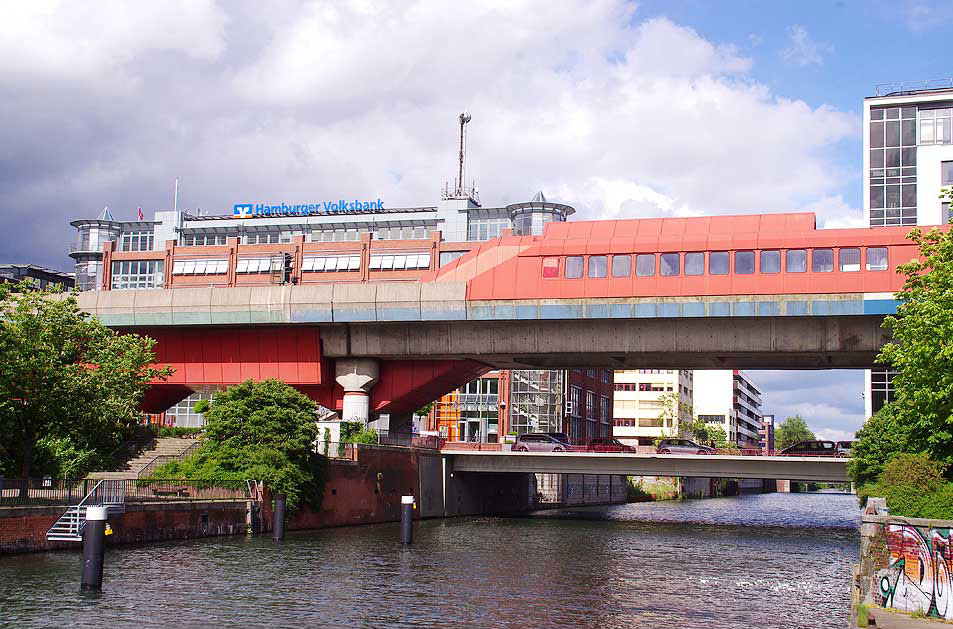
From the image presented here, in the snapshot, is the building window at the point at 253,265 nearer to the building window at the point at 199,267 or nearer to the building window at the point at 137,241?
the building window at the point at 199,267

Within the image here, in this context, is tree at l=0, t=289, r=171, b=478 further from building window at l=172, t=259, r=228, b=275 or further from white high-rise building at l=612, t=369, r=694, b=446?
white high-rise building at l=612, t=369, r=694, b=446

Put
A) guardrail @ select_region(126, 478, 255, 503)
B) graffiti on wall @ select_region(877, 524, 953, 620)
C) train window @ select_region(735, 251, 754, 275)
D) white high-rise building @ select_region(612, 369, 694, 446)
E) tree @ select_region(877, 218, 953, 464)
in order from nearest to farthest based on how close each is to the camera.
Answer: graffiti on wall @ select_region(877, 524, 953, 620) → tree @ select_region(877, 218, 953, 464) → guardrail @ select_region(126, 478, 255, 503) → train window @ select_region(735, 251, 754, 275) → white high-rise building @ select_region(612, 369, 694, 446)

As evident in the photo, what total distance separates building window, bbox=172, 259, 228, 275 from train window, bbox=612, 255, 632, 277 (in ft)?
266

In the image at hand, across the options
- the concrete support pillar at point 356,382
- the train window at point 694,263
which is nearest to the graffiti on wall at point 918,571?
the train window at point 694,263

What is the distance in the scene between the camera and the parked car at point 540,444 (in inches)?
2670

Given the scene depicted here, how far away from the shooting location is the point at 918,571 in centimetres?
2130

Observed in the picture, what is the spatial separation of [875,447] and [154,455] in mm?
37394

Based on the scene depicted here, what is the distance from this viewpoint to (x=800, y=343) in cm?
5194

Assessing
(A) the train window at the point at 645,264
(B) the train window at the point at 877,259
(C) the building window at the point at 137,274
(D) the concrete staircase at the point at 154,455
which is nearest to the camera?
(D) the concrete staircase at the point at 154,455

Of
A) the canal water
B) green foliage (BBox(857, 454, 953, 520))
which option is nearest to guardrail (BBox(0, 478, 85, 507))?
the canal water

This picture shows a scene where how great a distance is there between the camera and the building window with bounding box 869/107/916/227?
10294 cm

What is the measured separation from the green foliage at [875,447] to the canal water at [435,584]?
15.0 feet

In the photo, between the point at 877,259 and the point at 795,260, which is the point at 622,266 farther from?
the point at 877,259

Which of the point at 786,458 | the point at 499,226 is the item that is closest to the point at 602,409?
the point at 499,226
